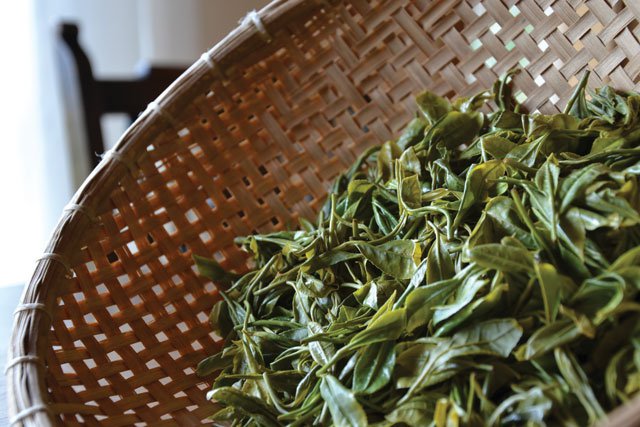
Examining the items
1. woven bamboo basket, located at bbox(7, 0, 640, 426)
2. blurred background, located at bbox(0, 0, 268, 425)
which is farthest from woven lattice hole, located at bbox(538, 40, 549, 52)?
blurred background, located at bbox(0, 0, 268, 425)

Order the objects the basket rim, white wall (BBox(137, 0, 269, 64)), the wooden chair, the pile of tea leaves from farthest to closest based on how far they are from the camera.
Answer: white wall (BBox(137, 0, 269, 64)) < the wooden chair < the basket rim < the pile of tea leaves

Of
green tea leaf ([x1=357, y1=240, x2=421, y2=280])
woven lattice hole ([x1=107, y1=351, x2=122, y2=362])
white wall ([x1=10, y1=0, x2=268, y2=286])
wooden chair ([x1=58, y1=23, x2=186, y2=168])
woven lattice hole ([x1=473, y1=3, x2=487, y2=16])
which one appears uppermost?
white wall ([x1=10, y1=0, x2=268, y2=286])

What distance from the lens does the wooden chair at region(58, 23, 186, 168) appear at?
129cm

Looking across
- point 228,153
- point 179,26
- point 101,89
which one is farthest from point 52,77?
point 228,153

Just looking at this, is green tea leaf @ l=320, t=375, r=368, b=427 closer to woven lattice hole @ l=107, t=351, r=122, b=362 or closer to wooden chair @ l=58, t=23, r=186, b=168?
woven lattice hole @ l=107, t=351, r=122, b=362

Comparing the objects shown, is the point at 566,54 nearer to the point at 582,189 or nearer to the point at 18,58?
the point at 582,189

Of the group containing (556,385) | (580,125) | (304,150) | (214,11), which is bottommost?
(556,385)

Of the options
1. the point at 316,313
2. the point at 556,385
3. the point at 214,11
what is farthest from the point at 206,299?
the point at 214,11

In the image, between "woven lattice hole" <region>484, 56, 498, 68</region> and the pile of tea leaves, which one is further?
"woven lattice hole" <region>484, 56, 498, 68</region>

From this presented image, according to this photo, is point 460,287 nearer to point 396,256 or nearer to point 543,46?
point 396,256

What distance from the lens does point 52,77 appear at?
1.86 metres

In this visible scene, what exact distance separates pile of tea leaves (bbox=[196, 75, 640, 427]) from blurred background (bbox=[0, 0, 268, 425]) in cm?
112

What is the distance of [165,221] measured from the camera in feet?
2.35

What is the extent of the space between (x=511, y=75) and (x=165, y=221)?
37cm
